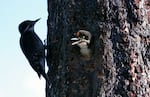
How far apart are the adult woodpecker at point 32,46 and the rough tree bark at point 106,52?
1732mm

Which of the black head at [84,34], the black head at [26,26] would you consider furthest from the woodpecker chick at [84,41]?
the black head at [26,26]

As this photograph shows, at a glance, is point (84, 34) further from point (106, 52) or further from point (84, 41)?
point (106, 52)

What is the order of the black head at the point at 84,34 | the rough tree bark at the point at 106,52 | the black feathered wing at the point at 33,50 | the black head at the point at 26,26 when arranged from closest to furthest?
the rough tree bark at the point at 106,52
the black head at the point at 84,34
the black feathered wing at the point at 33,50
the black head at the point at 26,26

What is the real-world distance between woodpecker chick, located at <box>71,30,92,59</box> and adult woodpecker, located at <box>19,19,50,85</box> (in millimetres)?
1844

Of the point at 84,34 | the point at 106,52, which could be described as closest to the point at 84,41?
the point at 84,34

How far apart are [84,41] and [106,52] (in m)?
0.27

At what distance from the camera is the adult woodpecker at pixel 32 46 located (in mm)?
5316

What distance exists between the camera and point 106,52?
3.08m

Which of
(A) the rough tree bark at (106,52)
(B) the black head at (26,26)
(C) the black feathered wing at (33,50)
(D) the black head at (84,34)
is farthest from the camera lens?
(B) the black head at (26,26)

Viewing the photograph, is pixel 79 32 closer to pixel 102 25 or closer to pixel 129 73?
pixel 102 25

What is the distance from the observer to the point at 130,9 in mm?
3156

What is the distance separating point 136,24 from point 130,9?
5.3 inches

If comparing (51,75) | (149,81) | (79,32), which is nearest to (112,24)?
(79,32)

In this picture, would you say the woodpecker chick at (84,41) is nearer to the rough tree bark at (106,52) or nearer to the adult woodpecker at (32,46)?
the rough tree bark at (106,52)
